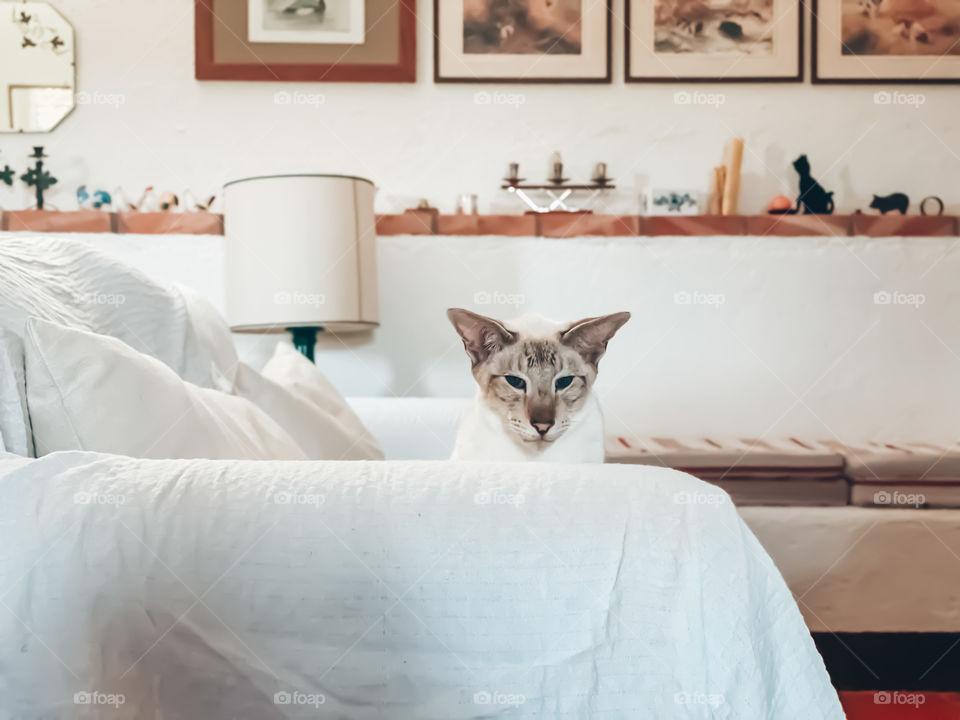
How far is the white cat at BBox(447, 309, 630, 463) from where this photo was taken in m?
0.94

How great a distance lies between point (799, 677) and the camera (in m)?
0.64

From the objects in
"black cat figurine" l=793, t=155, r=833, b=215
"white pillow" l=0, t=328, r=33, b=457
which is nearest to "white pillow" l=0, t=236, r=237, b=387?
"white pillow" l=0, t=328, r=33, b=457

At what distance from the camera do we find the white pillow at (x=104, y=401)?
895 mm

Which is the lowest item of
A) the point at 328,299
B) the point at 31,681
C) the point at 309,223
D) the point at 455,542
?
the point at 31,681

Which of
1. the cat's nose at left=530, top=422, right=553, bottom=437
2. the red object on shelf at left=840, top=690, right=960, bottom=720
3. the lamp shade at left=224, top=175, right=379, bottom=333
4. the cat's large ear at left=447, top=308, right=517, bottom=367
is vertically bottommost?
the red object on shelf at left=840, top=690, right=960, bottom=720

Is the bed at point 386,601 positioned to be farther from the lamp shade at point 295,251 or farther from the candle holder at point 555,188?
the candle holder at point 555,188

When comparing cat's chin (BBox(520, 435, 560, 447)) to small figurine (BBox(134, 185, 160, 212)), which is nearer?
cat's chin (BBox(520, 435, 560, 447))

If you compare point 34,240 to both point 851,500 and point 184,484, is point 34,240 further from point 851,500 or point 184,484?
point 851,500

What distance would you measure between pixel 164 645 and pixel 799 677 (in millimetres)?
525

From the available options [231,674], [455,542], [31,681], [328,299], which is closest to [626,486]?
[455,542]

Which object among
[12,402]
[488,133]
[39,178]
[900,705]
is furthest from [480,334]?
[39,178]

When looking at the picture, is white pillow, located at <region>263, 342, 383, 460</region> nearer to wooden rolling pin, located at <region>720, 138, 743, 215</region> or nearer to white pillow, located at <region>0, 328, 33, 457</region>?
white pillow, located at <region>0, 328, 33, 457</region>

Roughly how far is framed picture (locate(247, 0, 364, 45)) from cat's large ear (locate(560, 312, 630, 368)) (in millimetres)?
1669

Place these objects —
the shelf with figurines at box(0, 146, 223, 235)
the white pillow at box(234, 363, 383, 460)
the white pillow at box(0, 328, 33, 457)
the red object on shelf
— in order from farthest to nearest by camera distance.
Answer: the shelf with figurines at box(0, 146, 223, 235) < the red object on shelf < the white pillow at box(234, 363, 383, 460) < the white pillow at box(0, 328, 33, 457)
